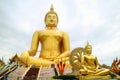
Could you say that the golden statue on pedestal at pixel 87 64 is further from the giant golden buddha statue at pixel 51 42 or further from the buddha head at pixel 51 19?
the buddha head at pixel 51 19

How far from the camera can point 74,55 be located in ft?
46.5

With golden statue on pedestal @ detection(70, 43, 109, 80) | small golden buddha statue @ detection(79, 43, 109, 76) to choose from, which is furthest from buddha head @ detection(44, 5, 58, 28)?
small golden buddha statue @ detection(79, 43, 109, 76)

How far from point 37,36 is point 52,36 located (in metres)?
1.22

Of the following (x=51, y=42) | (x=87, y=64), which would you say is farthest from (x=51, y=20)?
(x=87, y=64)

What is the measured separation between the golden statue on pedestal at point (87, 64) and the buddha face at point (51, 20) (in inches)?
232

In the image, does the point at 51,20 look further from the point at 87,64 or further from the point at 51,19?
the point at 87,64

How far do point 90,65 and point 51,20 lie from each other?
8331 mm

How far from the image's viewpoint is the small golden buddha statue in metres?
11.6

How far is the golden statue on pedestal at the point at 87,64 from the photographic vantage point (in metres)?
11.5

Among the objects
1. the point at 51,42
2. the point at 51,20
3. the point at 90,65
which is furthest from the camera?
the point at 51,20

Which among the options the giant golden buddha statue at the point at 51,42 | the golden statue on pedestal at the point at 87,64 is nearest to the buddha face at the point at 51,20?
the giant golden buddha statue at the point at 51,42

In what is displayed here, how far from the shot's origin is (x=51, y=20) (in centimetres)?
1981

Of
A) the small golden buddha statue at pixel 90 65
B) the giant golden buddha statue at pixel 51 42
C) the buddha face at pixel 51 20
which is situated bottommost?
the small golden buddha statue at pixel 90 65

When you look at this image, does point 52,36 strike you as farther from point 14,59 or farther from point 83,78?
point 83,78
